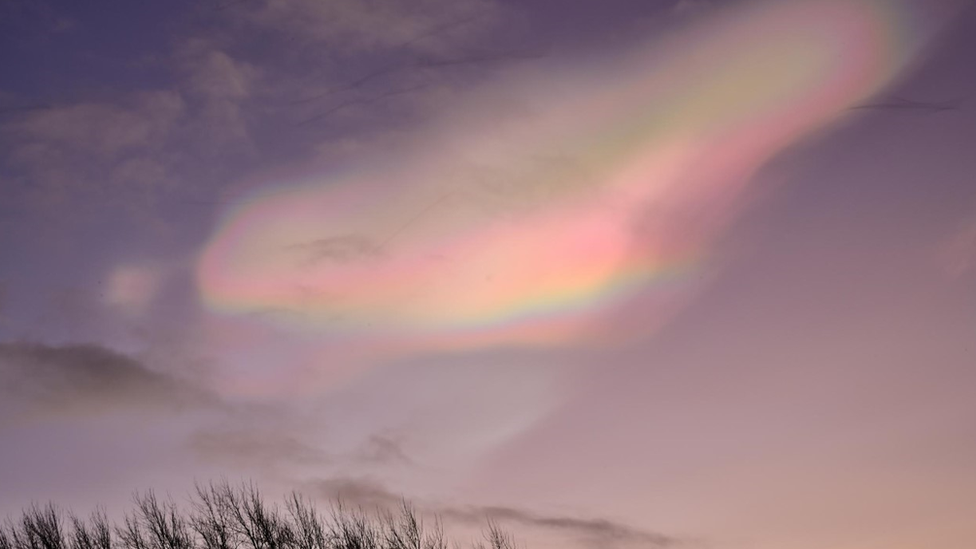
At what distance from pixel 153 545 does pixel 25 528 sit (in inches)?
471

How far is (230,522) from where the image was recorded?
130875 mm

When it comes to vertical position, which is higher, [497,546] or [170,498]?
[170,498]

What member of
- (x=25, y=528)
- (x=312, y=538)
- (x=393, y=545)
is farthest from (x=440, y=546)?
(x=25, y=528)

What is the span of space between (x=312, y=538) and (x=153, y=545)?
14.9 meters

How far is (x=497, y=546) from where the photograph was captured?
127438mm

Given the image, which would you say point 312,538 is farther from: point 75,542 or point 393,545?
point 75,542

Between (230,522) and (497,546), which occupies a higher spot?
(230,522)

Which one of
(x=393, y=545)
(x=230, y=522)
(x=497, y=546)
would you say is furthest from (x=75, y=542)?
(x=497, y=546)

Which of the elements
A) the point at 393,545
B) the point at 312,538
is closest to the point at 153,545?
the point at 312,538

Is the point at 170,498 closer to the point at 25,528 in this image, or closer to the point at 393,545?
the point at 25,528

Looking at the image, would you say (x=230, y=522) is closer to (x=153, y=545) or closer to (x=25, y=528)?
(x=153, y=545)

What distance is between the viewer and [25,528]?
429 ft

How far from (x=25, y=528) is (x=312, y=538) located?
26.8 metres

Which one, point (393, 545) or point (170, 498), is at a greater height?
point (170, 498)
